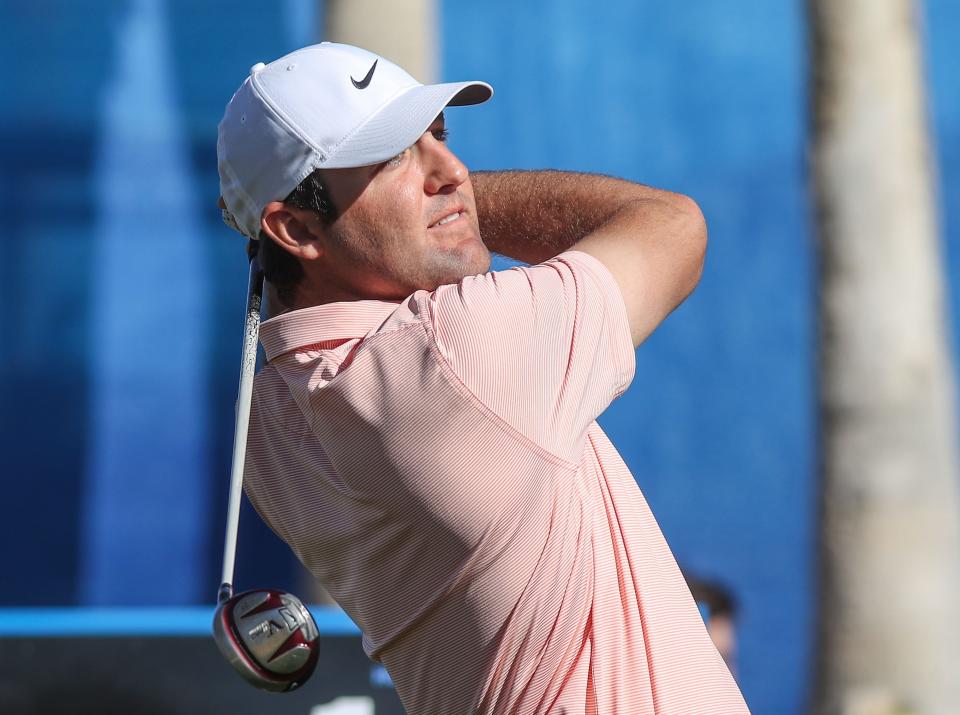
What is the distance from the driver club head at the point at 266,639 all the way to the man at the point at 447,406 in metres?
0.09

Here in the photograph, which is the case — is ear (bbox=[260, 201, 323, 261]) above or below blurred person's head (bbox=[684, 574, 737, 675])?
above

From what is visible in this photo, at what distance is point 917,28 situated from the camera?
421 centimetres

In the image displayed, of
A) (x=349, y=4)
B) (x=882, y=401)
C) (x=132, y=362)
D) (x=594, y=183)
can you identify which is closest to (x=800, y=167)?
(x=882, y=401)

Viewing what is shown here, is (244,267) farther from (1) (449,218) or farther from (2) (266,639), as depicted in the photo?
(2) (266,639)

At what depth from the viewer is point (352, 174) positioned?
1.63 m

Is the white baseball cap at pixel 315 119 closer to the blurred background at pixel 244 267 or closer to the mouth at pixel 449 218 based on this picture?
the mouth at pixel 449 218

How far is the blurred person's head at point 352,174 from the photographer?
1.60 metres

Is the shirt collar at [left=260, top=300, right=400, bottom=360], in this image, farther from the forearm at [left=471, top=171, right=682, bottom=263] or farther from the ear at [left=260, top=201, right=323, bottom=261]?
the forearm at [left=471, top=171, right=682, bottom=263]

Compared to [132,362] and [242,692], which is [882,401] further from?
[132,362]

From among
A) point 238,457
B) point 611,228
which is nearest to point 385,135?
point 611,228

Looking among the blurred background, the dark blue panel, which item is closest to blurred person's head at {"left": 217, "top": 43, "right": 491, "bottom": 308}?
the blurred background

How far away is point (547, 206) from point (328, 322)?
16.6 inches

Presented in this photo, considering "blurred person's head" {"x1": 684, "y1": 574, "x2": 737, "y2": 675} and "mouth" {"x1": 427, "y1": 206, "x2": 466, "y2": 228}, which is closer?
"mouth" {"x1": 427, "y1": 206, "x2": 466, "y2": 228}

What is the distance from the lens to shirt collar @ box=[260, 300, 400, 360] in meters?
1.57
